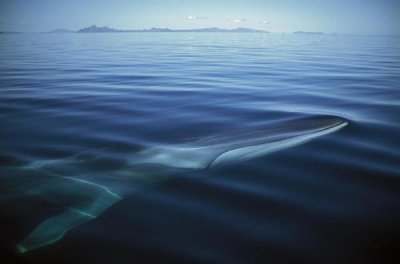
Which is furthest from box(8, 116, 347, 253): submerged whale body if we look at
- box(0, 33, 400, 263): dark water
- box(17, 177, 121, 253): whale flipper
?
box(0, 33, 400, 263): dark water

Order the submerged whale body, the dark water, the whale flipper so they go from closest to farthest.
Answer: the dark water < the whale flipper < the submerged whale body

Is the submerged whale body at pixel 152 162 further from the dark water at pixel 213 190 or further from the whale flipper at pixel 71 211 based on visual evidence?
the dark water at pixel 213 190

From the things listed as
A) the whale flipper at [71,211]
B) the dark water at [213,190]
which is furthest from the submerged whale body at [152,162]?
the dark water at [213,190]

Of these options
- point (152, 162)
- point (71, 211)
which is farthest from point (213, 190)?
point (71, 211)

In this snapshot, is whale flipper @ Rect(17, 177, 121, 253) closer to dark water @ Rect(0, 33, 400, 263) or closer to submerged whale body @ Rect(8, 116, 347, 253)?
submerged whale body @ Rect(8, 116, 347, 253)

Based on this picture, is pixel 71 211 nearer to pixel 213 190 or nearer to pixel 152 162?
pixel 152 162

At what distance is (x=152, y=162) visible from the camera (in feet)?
15.9

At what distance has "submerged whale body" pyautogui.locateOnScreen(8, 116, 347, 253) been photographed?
337 centimetres

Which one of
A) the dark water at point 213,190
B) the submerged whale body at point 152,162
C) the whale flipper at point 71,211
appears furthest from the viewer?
the submerged whale body at point 152,162

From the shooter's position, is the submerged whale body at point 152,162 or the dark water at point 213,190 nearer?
the dark water at point 213,190

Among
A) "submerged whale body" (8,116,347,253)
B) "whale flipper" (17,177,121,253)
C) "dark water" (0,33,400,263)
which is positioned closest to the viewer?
"dark water" (0,33,400,263)

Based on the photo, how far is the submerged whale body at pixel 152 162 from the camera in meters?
3.37

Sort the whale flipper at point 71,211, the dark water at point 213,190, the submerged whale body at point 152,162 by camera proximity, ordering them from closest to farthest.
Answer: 1. the dark water at point 213,190
2. the whale flipper at point 71,211
3. the submerged whale body at point 152,162

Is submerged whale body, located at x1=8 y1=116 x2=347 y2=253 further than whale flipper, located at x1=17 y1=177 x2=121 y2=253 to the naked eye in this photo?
Yes
